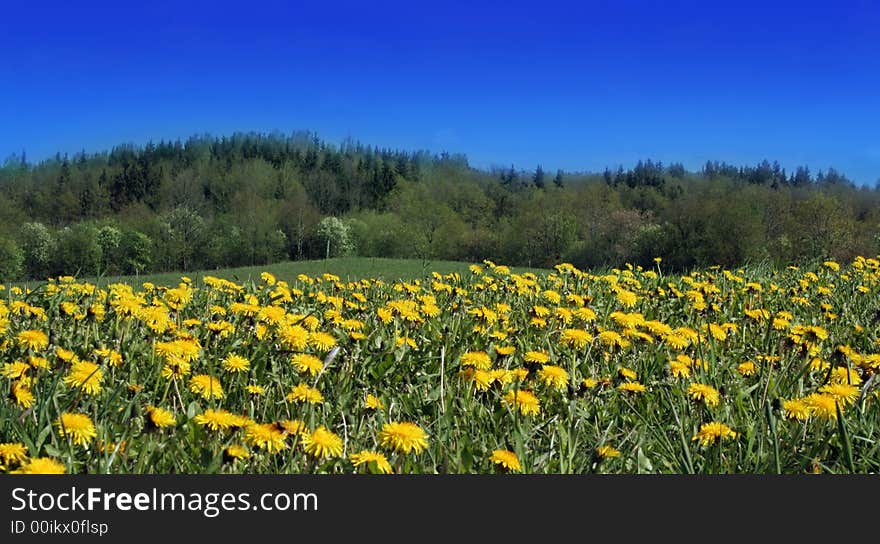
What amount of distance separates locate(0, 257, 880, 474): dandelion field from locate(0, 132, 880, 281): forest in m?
21.2

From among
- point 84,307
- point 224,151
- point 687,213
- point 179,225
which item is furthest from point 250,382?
point 224,151

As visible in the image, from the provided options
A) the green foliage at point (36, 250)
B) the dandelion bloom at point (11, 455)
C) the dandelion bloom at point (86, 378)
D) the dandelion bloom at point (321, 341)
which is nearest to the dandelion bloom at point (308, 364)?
the dandelion bloom at point (321, 341)

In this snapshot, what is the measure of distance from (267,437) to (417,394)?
3.07ft

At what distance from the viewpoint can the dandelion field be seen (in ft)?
5.50

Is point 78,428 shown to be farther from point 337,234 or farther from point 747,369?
point 337,234

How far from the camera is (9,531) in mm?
1240

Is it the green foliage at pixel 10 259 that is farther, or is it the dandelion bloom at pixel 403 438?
the green foliage at pixel 10 259

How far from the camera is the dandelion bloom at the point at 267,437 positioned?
63.5 inches

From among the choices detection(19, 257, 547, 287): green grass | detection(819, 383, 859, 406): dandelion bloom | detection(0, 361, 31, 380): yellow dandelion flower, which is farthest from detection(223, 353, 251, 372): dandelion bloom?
detection(19, 257, 547, 287): green grass

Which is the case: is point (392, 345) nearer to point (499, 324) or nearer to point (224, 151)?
point (499, 324)

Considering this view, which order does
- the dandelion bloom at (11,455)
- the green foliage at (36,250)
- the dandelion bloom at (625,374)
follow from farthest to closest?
the green foliage at (36,250), the dandelion bloom at (625,374), the dandelion bloom at (11,455)

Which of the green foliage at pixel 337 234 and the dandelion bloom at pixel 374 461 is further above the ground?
the green foliage at pixel 337 234

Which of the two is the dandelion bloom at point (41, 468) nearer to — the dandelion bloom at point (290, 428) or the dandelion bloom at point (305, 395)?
the dandelion bloom at point (290, 428)

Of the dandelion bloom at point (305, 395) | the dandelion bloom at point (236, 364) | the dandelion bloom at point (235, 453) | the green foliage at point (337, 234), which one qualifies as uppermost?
the green foliage at point (337, 234)
